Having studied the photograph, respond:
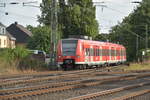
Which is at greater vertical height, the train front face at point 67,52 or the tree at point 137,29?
the tree at point 137,29

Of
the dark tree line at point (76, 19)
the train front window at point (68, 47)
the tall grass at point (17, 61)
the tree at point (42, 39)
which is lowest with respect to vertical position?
the tall grass at point (17, 61)

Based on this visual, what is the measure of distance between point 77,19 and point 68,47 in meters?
35.6

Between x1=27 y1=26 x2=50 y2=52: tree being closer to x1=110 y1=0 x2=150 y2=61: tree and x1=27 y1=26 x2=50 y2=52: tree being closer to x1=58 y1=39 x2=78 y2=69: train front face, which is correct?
x1=110 y1=0 x2=150 y2=61: tree

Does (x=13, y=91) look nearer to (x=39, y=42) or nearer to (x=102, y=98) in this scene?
(x=102, y=98)

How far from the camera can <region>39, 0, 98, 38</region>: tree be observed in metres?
66.1

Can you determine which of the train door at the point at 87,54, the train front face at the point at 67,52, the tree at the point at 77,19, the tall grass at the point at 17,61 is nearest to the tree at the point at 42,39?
the tree at the point at 77,19

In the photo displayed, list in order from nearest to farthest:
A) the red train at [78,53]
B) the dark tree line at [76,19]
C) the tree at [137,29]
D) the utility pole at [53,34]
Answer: the utility pole at [53,34] → the red train at [78,53] → the dark tree line at [76,19] → the tree at [137,29]

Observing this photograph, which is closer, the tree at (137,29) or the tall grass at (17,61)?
the tall grass at (17,61)

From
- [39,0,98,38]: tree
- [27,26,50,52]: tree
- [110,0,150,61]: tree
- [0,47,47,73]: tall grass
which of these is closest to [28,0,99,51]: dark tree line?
[39,0,98,38]: tree

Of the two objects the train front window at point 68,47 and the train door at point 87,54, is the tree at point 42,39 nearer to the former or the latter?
the train door at point 87,54

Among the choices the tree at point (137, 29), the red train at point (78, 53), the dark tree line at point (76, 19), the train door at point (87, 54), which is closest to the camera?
the red train at point (78, 53)

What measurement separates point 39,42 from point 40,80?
41491 millimetres

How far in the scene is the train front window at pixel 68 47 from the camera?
101 feet

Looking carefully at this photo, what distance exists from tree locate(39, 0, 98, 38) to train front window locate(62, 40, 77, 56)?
34.0m
